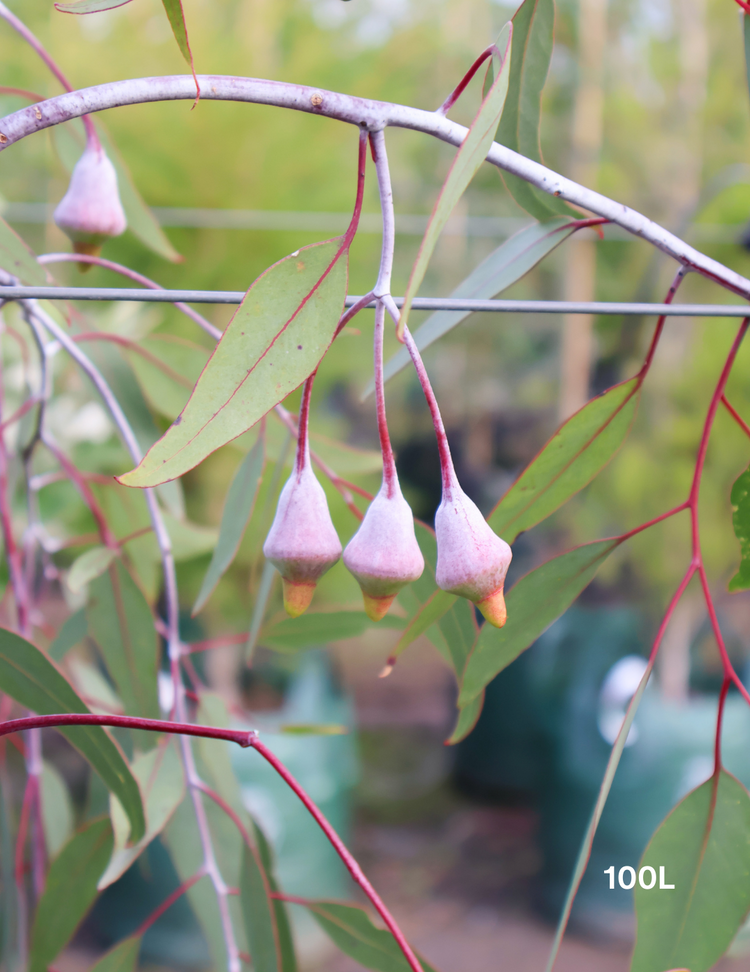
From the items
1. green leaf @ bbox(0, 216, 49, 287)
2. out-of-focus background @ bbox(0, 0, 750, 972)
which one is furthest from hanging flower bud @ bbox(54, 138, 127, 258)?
out-of-focus background @ bbox(0, 0, 750, 972)

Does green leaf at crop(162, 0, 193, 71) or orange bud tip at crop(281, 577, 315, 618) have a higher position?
green leaf at crop(162, 0, 193, 71)

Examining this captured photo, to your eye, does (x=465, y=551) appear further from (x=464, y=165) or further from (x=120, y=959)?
(x=120, y=959)

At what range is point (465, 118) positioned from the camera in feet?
8.78

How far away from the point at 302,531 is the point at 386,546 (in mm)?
24

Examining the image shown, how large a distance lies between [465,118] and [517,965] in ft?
8.14

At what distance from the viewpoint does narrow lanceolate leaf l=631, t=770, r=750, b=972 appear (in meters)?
0.31

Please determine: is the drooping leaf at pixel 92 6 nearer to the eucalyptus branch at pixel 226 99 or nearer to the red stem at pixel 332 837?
the eucalyptus branch at pixel 226 99

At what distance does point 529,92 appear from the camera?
0.31 meters

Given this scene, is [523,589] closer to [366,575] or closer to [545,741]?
[366,575]

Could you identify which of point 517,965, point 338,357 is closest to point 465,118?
point 338,357

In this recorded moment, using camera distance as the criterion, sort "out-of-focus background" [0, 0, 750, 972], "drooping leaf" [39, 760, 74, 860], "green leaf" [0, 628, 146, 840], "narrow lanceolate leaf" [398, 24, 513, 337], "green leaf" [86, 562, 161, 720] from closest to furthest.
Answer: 1. "narrow lanceolate leaf" [398, 24, 513, 337]
2. "green leaf" [0, 628, 146, 840]
3. "green leaf" [86, 562, 161, 720]
4. "drooping leaf" [39, 760, 74, 860]
5. "out-of-focus background" [0, 0, 750, 972]

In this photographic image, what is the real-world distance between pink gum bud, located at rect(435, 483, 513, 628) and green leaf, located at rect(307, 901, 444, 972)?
241 millimetres

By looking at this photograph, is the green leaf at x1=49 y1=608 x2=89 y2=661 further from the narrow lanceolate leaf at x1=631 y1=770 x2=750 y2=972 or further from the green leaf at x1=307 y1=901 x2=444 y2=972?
the narrow lanceolate leaf at x1=631 y1=770 x2=750 y2=972

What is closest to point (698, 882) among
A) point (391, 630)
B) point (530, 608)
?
point (530, 608)
